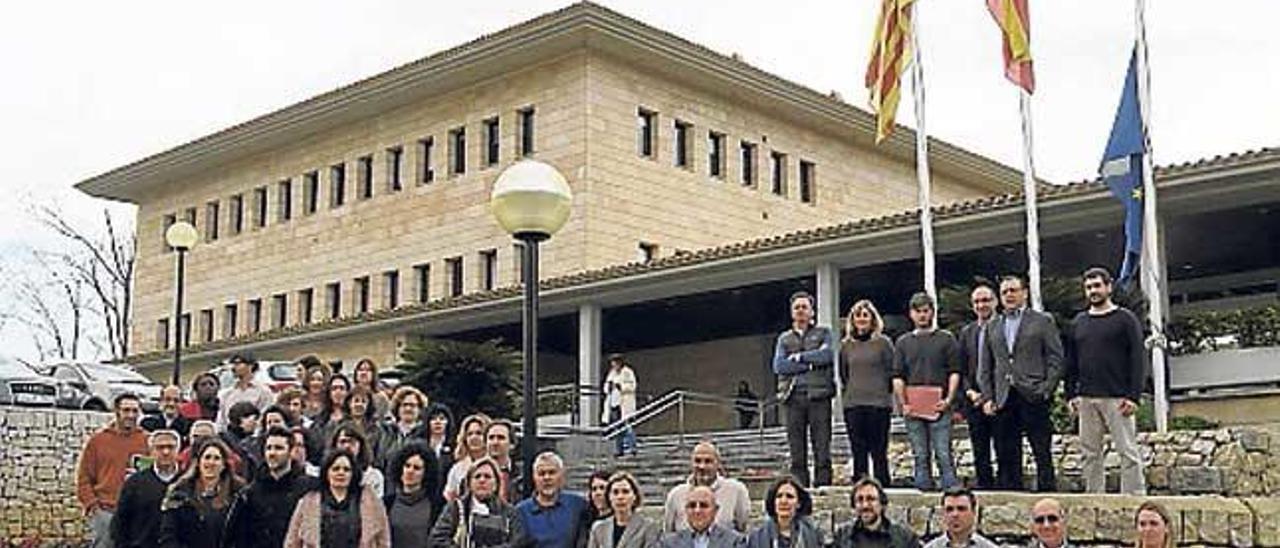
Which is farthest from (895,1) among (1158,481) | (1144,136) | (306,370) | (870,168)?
(870,168)

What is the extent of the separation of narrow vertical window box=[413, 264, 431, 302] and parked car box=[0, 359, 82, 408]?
34.0 feet

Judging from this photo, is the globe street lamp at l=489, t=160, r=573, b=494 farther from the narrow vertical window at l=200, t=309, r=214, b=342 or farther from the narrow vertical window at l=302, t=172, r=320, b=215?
the narrow vertical window at l=200, t=309, r=214, b=342

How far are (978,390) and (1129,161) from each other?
197 inches

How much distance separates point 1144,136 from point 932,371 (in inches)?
198

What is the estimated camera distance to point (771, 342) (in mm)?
29469

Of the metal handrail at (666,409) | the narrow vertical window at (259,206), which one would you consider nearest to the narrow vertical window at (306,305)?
the narrow vertical window at (259,206)

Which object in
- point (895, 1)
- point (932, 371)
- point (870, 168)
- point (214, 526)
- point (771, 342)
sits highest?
point (870, 168)

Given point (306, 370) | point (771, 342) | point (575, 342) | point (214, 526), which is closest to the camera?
point (214, 526)

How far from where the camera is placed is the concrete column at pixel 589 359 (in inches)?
1019

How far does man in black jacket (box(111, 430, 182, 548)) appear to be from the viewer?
8.91 m

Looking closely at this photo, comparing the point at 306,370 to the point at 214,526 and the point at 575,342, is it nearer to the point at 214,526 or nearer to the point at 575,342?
the point at 214,526

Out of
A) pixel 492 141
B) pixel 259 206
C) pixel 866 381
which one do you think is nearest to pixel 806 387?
pixel 866 381

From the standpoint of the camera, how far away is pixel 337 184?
1489 inches

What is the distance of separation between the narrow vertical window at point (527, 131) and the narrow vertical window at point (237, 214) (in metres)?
10.7
